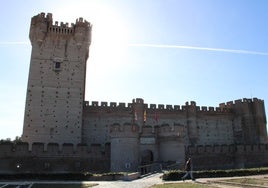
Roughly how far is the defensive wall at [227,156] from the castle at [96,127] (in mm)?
97

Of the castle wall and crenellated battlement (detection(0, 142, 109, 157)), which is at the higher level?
the castle wall

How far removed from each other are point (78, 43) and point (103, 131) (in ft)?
34.4

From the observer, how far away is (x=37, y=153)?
2550 centimetres

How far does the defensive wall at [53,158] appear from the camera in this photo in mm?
24875

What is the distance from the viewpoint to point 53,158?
25734 millimetres

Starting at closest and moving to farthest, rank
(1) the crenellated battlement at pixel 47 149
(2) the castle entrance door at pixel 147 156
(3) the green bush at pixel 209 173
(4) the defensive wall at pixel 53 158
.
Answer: (3) the green bush at pixel 209 173, (4) the defensive wall at pixel 53 158, (1) the crenellated battlement at pixel 47 149, (2) the castle entrance door at pixel 147 156

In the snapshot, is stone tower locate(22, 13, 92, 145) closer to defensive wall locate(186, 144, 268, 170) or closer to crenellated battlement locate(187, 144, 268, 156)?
crenellated battlement locate(187, 144, 268, 156)

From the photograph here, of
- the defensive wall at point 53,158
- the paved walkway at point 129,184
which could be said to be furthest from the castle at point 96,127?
the paved walkway at point 129,184

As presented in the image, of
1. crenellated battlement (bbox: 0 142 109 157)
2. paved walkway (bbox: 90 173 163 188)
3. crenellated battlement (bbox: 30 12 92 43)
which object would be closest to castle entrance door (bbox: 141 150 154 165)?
crenellated battlement (bbox: 0 142 109 157)

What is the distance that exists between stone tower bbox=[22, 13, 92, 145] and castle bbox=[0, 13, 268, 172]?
98 millimetres

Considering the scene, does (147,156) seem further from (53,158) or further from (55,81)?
(55,81)

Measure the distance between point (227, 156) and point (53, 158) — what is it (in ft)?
56.8

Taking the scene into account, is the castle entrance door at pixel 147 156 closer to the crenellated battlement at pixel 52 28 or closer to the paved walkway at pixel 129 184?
the paved walkway at pixel 129 184

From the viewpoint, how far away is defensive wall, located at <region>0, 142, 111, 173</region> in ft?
81.6
